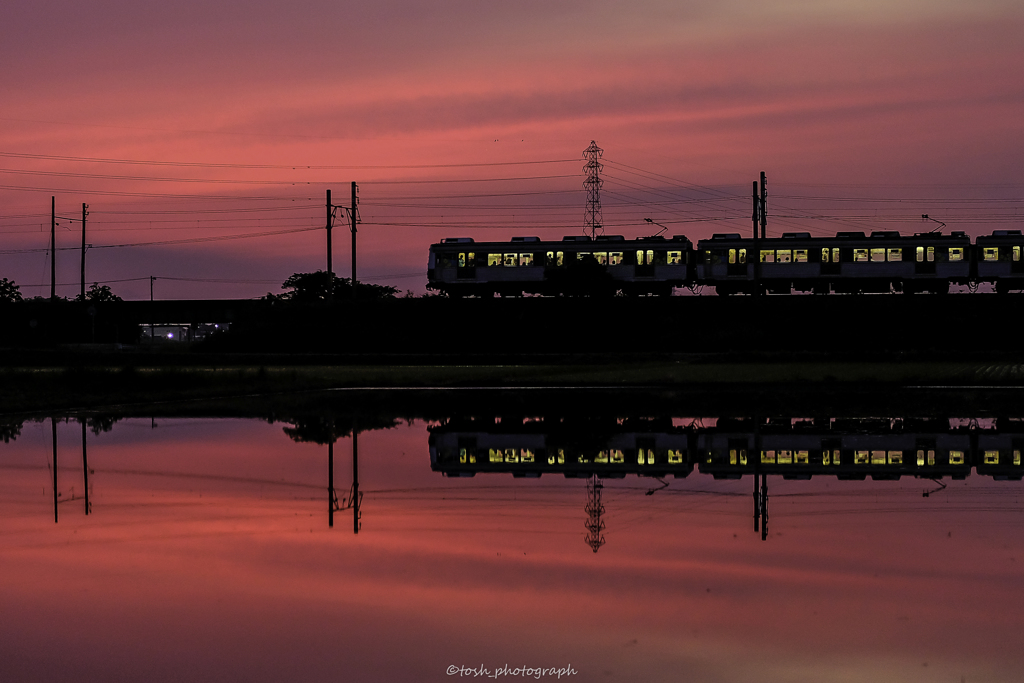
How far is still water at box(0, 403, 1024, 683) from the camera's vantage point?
7414mm

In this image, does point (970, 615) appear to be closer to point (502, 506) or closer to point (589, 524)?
point (589, 524)

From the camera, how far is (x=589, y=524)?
471 inches

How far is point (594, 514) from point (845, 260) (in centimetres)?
5657

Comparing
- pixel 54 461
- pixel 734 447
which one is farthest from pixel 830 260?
pixel 54 461

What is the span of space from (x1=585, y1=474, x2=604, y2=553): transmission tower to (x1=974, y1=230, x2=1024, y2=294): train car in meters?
56.7

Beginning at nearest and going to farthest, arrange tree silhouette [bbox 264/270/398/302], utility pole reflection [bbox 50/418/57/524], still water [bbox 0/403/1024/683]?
still water [bbox 0/403/1024/683] → utility pole reflection [bbox 50/418/57/524] → tree silhouette [bbox 264/270/398/302]

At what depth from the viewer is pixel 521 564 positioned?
10.1m

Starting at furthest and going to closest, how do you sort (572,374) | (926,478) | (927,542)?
(572,374) < (926,478) < (927,542)

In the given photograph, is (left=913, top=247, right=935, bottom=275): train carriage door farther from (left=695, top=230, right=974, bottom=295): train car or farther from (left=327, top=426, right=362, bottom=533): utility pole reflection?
(left=327, top=426, right=362, bottom=533): utility pole reflection

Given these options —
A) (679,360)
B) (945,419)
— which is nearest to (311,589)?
(945,419)

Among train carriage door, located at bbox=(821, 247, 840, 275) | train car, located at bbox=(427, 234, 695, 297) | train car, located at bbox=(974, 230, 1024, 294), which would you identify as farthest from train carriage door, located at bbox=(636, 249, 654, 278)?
train car, located at bbox=(974, 230, 1024, 294)

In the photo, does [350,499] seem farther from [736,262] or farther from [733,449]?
[736,262]

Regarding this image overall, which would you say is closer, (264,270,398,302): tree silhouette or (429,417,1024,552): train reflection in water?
(429,417,1024,552): train reflection in water

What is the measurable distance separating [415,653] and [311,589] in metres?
1.99
